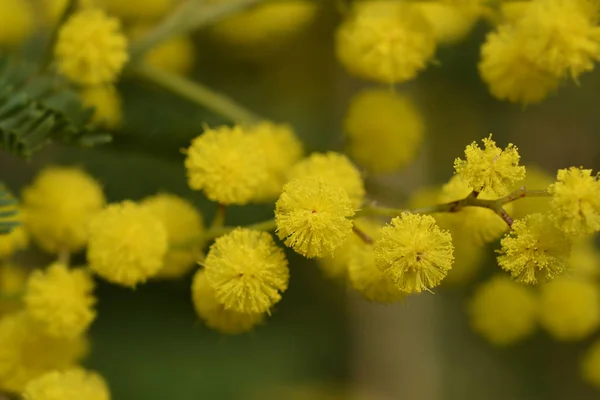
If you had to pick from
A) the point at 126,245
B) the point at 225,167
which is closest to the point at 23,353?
the point at 126,245

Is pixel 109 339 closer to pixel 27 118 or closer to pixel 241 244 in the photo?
pixel 27 118

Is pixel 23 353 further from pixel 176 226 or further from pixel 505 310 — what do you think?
pixel 505 310

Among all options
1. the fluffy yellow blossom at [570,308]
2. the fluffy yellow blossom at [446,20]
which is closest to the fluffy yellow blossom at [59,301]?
the fluffy yellow blossom at [446,20]

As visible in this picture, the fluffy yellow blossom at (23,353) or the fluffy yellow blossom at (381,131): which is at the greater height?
the fluffy yellow blossom at (381,131)

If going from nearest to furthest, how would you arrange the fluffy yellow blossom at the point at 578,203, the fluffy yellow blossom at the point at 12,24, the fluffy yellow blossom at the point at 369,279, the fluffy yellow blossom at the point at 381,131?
the fluffy yellow blossom at the point at 578,203, the fluffy yellow blossom at the point at 369,279, the fluffy yellow blossom at the point at 381,131, the fluffy yellow blossom at the point at 12,24

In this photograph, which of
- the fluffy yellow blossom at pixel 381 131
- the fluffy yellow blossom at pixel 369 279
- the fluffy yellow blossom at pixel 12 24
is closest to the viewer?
the fluffy yellow blossom at pixel 369 279

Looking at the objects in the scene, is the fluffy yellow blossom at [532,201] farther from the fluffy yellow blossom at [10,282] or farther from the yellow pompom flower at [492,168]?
the fluffy yellow blossom at [10,282]

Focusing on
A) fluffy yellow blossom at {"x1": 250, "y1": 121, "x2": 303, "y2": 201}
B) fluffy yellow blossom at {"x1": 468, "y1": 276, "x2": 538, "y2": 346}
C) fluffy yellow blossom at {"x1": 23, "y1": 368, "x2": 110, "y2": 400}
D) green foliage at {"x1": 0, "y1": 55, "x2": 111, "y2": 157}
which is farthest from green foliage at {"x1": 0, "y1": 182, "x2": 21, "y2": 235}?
fluffy yellow blossom at {"x1": 468, "y1": 276, "x2": 538, "y2": 346}
